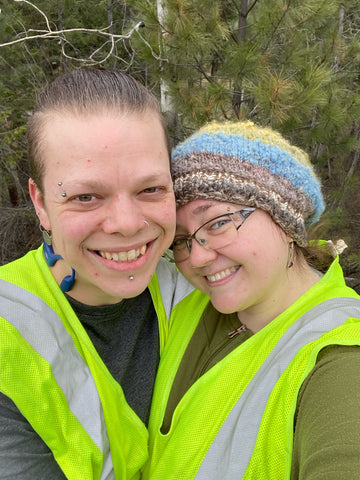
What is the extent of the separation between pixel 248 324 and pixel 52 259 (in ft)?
2.52

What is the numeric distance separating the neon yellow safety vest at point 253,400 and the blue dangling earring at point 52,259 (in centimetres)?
50

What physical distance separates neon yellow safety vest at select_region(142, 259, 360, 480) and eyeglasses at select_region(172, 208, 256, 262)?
0.32 meters

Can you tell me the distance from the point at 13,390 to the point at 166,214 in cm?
68

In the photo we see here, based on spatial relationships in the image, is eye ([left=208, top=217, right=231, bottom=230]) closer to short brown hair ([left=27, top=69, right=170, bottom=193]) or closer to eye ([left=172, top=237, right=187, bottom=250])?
eye ([left=172, top=237, right=187, bottom=250])

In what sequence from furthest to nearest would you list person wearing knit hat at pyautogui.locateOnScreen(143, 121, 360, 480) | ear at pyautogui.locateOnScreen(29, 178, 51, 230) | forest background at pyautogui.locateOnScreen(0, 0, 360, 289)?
forest background at pyautogui.locateOnScreen(0, 0, 360, 289) → ear at pyautogui.locateOnScreen(29, 178, 51, 230) → person wearing knit hat at pyautogui.locateOnScreen(143, 121, 360, 480)

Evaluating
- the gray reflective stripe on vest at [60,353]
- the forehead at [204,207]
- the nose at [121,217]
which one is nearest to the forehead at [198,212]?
the forehead at [204,207]

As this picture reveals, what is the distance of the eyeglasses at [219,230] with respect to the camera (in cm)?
132

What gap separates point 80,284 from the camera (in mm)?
1392

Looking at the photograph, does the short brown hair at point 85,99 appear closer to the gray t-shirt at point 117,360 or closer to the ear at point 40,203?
the ear at point 40,203

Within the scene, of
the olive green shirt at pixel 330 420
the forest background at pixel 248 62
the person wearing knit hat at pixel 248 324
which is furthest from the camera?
the forest background at pixel 248 62

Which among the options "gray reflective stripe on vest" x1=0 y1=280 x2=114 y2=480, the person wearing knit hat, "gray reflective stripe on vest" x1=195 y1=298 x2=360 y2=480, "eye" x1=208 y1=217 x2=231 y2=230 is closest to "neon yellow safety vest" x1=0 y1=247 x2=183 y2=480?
"gray reflective stripe on vest" x1=0 y1=280 x2=114 y2=480

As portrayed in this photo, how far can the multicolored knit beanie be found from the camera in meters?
1.31

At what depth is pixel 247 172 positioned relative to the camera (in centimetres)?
130

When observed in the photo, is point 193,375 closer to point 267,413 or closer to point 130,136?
point 267,413
